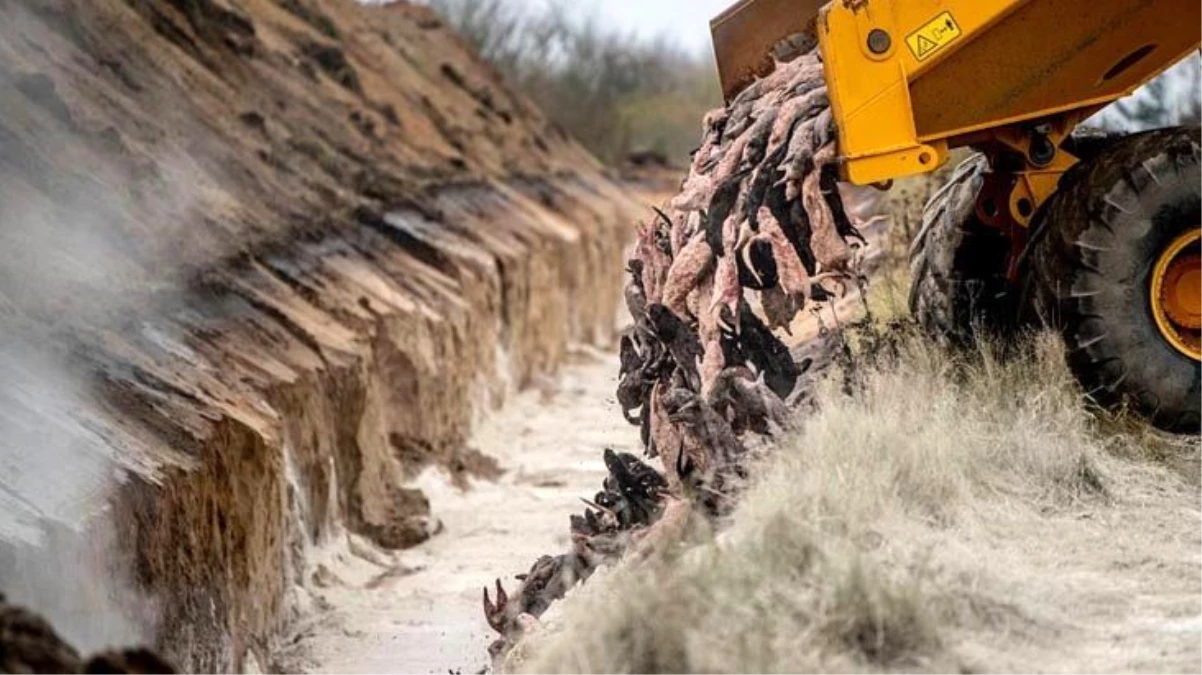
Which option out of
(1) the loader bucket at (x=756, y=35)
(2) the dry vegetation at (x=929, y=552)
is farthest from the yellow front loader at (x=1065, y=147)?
(1) the loader bucket at (x=756, y=35)

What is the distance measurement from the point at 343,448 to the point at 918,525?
760 cm

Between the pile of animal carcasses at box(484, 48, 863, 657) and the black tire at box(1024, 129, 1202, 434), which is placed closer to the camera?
the pile of animal carcasses at box(484, 48, 863, 657)

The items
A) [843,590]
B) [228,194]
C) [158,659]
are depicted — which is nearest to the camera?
[158,659]

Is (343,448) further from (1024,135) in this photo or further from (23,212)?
(1024,135)

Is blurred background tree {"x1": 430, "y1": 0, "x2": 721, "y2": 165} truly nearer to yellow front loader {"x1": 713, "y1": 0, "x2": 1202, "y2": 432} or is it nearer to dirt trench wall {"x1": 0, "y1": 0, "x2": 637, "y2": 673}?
dirt trench wall {"x1": 0, "y1": 0, "x2": 637, "y2": 673}

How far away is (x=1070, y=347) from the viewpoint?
34.2 feet

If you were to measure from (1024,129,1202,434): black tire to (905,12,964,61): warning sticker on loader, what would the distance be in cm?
92

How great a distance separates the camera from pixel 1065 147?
1121cm

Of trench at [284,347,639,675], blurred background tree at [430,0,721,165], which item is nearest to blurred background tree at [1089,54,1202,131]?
trench at [284,347,639,675]

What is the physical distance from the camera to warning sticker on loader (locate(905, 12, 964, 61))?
1035 centimetres

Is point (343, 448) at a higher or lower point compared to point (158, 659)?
higher

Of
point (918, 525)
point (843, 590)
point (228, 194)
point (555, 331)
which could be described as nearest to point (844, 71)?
point (918, 525)

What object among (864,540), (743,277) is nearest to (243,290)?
(743,277)

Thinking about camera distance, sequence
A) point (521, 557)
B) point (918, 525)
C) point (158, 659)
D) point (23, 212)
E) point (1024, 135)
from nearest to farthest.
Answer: point (158, 659), point (918, 525), point (1024, 135), point (23, 212), point (521, 557)
